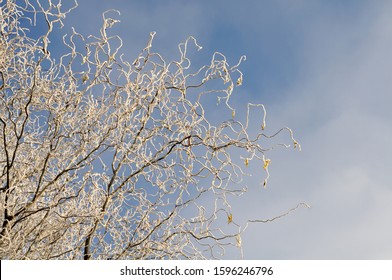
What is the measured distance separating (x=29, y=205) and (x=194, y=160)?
5.58ft

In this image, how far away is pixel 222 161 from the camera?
617cm

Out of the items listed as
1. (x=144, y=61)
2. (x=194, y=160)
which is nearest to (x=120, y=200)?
(x=194, y=160)

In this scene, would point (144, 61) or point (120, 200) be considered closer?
point (144, 61)

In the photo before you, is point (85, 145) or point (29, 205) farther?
point (85, 145)

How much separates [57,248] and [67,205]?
772mm

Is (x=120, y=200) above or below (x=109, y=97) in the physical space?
below

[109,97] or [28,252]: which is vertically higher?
[109,97]

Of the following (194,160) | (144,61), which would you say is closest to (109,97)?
(144,61)

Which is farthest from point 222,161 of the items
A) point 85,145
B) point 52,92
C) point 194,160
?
point 52,92
